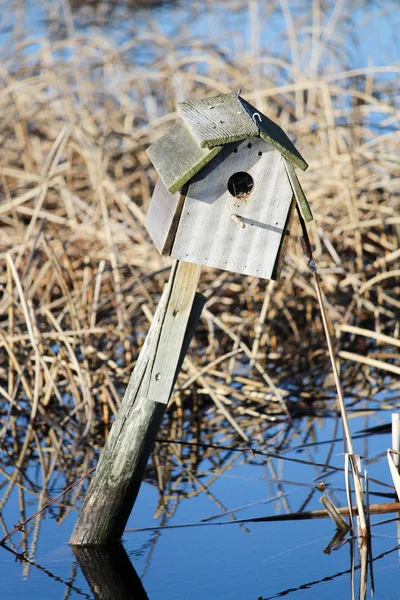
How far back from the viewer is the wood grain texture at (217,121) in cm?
233

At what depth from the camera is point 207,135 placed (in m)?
2.33

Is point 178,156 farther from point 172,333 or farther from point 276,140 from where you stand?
point 172,333

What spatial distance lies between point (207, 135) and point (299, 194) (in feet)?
1.07

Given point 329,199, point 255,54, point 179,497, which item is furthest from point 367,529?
point 255,54

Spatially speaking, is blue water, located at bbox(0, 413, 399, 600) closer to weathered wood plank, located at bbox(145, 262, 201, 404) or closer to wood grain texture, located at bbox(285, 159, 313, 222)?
weathered wood plank, located at bbox(145, 262, 201, 404)

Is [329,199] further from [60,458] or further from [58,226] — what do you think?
[60,458]

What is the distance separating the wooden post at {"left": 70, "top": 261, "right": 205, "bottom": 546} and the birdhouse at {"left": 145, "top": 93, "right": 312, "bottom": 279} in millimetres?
108

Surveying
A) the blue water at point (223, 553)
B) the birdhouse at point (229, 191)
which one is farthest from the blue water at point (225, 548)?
the birdhouse at point (229, 191)

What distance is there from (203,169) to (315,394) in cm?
207

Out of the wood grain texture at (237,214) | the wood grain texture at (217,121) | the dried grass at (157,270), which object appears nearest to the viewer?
the wood grain texture at (217,121)

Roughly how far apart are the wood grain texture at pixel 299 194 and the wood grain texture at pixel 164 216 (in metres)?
0.32

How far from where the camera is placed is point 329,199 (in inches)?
215

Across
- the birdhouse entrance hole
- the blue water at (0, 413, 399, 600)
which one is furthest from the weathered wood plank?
the blue water at (0, 413, 399, 600)

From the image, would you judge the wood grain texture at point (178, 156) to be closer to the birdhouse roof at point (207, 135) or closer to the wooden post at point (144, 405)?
the birdhouse roof at point (207, 135)
